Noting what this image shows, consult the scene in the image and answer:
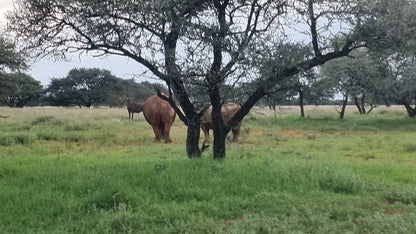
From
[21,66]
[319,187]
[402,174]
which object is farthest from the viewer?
[21,66]

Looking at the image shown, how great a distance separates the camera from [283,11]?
28.1 ft

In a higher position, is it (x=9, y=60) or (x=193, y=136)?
A: (x=9, y=60)

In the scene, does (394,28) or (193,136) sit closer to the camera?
(394,28)

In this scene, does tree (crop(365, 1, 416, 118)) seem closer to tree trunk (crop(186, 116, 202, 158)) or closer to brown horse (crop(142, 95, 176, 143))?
tree trunk (crop(186, 116, 202, 158))

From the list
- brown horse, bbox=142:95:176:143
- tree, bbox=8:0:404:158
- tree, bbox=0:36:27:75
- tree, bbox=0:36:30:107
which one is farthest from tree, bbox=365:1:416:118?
brown horse, bbox=142:95:176:143

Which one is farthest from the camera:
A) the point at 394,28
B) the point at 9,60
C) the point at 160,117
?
the point at 160,117

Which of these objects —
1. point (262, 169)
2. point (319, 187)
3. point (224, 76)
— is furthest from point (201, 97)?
point (319, 187)

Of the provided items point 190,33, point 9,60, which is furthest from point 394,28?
point 9,60

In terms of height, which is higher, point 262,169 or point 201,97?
point 201,97

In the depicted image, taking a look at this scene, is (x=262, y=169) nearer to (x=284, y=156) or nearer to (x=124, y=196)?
(x=124, y=196)

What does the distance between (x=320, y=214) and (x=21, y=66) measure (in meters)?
12.1

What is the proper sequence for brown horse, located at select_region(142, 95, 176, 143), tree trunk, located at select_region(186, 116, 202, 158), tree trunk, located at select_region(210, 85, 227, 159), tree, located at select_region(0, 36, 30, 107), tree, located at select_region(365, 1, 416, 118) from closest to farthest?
1. tree, located at select_region(365, 1, 416, 118)
2. tree trunk, located at select_region(210, 85, 227, 159)
3. tree trunk, located at select_region(186, 116, 202, 158)
4. tree, located at select_region(0, 36, 30, 107)
5. brown horse, located at select_region(142, 95, 176, 143)

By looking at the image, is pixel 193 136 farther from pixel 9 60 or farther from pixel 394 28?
pixel 9 60

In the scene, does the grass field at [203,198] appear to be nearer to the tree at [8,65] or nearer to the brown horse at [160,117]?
the tree at [8,65]
